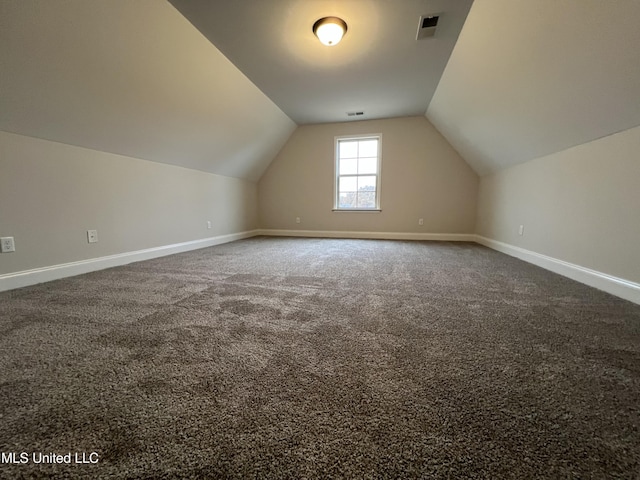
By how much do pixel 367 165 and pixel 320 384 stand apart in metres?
4.66

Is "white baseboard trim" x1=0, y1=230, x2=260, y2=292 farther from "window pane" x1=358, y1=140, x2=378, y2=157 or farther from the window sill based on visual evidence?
"window pane" x1=358, y1=140, x2=378, y2=157

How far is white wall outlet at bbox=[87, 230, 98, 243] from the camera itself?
235 cm

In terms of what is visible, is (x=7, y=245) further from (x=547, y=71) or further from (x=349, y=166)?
(x=349, y=166)

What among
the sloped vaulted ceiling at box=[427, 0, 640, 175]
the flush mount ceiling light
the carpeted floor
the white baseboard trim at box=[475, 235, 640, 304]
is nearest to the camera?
the carpeted floor

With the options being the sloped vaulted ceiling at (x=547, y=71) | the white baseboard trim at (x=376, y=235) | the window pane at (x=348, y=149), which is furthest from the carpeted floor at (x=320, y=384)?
the window pane at (x=348, y=149)

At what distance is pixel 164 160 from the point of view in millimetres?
3135

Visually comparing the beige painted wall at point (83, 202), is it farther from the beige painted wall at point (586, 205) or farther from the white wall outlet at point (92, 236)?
the beige painted wall at point (586, 205)

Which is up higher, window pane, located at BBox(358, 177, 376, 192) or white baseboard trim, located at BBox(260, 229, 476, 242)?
window pane, located at BBox(358, 177, 376, 192)

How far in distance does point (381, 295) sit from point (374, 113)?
12.2 ft

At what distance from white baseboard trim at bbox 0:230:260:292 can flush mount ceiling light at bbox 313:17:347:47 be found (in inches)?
116

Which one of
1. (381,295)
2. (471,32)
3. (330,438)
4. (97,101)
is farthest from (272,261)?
(471,32)

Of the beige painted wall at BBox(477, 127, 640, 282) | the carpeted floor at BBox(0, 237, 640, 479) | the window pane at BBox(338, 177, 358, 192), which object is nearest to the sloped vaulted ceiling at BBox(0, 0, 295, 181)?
the carpeted floor at BBox(0, 237, 640, 479)

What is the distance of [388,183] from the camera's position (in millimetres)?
4828

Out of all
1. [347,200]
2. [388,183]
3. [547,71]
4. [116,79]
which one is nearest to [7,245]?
[116,79]
